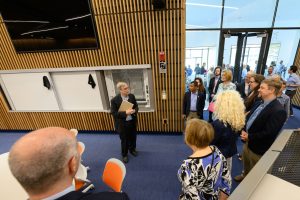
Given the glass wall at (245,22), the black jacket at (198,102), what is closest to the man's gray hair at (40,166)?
the black jacket at (198,102)

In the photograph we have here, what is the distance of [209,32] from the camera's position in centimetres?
573

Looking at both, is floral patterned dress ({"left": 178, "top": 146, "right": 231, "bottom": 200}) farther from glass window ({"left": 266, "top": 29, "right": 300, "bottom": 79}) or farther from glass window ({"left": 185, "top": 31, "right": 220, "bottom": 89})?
glass window ({"left": 266, "top": 29, "right": 300, "bottom": 79})

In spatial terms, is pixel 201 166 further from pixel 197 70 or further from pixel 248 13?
pixel 248 13

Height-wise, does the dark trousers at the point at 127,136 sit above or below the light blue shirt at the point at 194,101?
below

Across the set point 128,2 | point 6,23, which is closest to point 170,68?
point 128,2

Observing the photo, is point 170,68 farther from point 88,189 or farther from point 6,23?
point 6,23

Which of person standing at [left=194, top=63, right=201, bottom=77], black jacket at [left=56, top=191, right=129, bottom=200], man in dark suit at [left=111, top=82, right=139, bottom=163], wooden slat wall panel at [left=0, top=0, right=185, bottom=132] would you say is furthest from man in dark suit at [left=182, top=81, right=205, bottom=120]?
black jacket at [left=56, top=191, right=129, bottom=200]

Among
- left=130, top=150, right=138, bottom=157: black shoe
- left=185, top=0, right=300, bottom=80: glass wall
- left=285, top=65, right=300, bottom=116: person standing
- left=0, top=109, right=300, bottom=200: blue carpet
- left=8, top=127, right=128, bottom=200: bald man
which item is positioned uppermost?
left=185, top=0, right=300, bottom=80: glass wall

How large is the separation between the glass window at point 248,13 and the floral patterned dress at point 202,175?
5362mm

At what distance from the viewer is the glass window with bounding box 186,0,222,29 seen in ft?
18.1

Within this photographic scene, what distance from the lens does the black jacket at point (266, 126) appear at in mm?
2117

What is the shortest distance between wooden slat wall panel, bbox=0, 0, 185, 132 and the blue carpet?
41 cm

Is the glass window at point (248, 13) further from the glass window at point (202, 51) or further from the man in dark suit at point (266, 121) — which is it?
the man in dark suit at point (266, 121)

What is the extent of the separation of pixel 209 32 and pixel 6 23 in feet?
19.7
